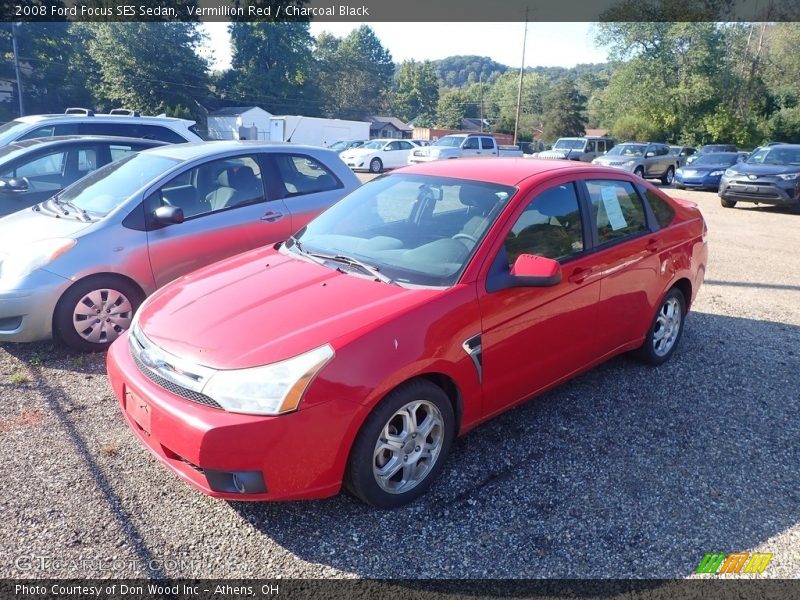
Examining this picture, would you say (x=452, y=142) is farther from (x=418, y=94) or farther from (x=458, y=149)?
(x=418, y=94)

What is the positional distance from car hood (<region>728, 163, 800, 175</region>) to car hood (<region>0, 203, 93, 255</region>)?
1536cm

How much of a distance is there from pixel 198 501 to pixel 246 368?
907mm

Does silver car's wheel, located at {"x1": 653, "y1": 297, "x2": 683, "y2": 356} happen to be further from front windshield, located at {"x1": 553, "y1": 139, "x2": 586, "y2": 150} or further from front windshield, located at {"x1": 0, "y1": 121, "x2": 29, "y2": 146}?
front windshield, located at {"x1": 553, "y1": 139, "x2": 586, "y2": 150}

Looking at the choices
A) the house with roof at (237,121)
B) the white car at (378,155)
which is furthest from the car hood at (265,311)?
the house with roof at (237,121)

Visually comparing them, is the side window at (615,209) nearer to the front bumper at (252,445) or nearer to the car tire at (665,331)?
the car tire at (665,331)

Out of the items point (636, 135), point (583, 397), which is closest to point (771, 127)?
point (636, 135)

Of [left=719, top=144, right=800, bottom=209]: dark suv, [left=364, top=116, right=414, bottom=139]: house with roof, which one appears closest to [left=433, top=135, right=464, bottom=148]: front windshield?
[left=719, top=144, right=800, bottom=209]: dark suv

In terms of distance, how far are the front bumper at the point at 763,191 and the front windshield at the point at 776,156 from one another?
97 centimetres

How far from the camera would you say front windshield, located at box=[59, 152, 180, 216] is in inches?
201

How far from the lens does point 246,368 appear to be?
100.0 inches

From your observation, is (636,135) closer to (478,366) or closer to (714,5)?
(714,5)

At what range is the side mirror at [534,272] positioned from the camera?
10.2 ft

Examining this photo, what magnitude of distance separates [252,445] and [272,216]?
3502 millimetres

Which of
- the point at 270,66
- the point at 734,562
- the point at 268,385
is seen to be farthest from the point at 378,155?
the point at 270,66
